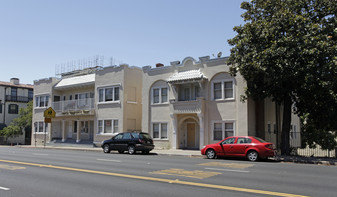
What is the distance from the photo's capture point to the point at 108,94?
30.5 metres

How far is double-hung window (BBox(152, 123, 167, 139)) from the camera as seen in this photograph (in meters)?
26.8

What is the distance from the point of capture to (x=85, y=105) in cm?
3225

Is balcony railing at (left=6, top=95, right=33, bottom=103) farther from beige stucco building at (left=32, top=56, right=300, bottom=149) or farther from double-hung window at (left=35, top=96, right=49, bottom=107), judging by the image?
beige stucco building at (left=32, top=56, right=300, bottom=149)

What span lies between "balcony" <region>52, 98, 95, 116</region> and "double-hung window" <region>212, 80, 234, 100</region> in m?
13.1

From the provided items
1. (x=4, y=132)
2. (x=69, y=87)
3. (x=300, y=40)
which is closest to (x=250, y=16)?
(x=300, y=40)

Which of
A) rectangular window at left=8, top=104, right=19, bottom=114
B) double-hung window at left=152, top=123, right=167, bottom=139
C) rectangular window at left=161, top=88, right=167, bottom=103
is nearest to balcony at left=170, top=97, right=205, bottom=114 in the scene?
rectangular window at left=161, top=88, right=167, bottom=103

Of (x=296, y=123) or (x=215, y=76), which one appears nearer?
(x=215, y=76)

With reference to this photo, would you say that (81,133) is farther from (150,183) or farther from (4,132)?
(150,183)

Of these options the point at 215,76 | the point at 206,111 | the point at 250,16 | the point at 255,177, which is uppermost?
the point at 250,16

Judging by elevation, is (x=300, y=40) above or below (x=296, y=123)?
above

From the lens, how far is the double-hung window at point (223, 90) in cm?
2356

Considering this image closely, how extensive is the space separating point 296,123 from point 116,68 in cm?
1893

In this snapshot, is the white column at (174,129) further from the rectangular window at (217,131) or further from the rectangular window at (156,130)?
the rectangular window at (217,131)

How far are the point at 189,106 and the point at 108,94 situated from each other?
9.48 meters
